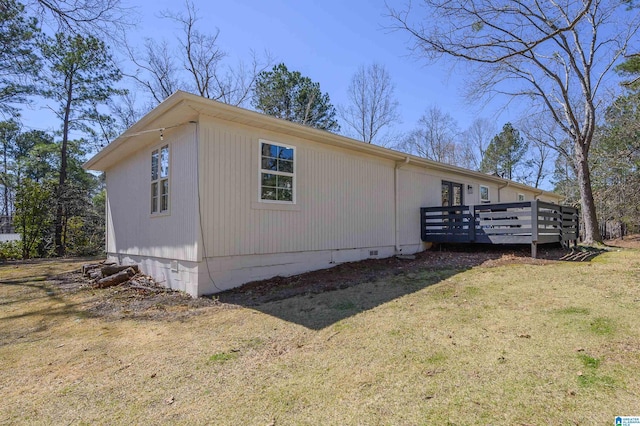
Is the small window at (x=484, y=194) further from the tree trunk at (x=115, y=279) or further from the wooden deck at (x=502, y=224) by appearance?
the tree trunk at (x=115, y=279)

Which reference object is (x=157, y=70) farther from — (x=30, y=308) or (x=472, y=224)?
(x=472, y=224)

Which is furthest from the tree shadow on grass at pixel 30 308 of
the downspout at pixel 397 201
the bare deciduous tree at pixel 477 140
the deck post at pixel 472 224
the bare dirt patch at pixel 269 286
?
the bare deciduous tree at pixel 477 140

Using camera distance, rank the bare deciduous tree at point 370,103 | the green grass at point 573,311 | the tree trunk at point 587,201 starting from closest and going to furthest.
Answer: the green grass at point 573,311, the tree trunk at point 587,201, the bare deciduous tree at point 370,103

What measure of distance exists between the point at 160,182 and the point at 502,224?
8007mm

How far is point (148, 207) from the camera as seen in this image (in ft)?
24.9

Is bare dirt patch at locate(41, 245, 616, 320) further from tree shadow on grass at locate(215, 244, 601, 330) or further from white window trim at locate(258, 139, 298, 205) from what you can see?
white window trim at locate(258, 139, 298, 205)

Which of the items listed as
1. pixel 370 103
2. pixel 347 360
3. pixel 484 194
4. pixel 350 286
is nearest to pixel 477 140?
pixel 370 103

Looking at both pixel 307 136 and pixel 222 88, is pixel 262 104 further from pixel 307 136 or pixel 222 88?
pixel 307 136

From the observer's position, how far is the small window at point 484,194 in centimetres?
1271

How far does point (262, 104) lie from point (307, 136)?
11585 mm

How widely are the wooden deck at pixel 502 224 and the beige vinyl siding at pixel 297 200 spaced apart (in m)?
1.63

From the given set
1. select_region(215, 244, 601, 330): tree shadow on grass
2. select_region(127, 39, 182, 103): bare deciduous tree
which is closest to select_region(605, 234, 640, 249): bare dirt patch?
select_region(215, 244, 601, 330): tree shadow on grass

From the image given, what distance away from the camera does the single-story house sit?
5.62 m

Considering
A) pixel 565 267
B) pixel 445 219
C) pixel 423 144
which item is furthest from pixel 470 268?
pixel 423 144
